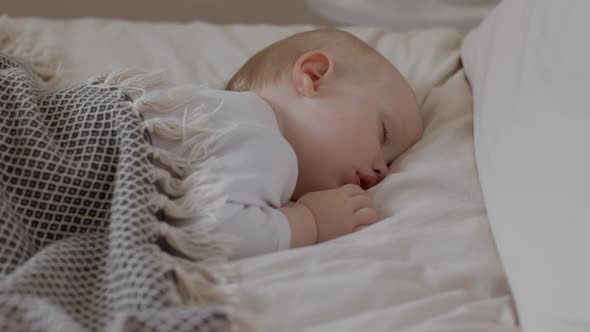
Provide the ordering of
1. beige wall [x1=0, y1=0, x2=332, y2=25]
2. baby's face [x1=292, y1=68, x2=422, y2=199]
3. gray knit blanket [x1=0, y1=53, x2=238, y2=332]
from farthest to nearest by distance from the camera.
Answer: beige wall [x1=0, y1=0, x2=332, y2=25] < baby's face [x1=292, y1=68, x2=422, y2=199] < gray knit blanket [x1=0, y1=53, x2=238, y2=332]

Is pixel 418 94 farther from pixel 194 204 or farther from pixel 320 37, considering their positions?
pixel 194 204

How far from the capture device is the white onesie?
804 mm

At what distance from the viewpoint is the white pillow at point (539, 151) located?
733 millimetres

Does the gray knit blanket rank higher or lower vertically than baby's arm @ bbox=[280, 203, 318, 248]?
higher

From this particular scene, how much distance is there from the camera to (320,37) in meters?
1.11

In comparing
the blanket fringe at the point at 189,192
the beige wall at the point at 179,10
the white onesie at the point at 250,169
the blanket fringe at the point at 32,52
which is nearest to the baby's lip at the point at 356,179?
the white onesie at the point at 250,169

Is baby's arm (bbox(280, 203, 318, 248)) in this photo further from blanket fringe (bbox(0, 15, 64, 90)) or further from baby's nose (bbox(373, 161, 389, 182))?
blanket fringe (bbox(0, 15, 64, 90))

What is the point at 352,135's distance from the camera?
997mm

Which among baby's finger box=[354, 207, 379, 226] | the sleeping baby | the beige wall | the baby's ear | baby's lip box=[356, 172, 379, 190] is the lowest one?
the beige wall

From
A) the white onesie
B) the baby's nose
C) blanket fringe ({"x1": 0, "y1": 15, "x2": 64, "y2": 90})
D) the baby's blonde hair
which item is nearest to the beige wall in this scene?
blanket fringe ({"x1": 0, "y1": 15, "x2": 64, "y2": 90})

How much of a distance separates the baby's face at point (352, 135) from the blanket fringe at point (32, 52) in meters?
0.46

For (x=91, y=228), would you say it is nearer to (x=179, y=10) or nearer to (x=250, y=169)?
(x=250, y=169)

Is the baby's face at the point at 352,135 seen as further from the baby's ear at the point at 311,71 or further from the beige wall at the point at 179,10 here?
the beige wall at the point at 179,10

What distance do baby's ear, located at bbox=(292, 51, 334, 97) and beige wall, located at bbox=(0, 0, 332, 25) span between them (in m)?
0.98
